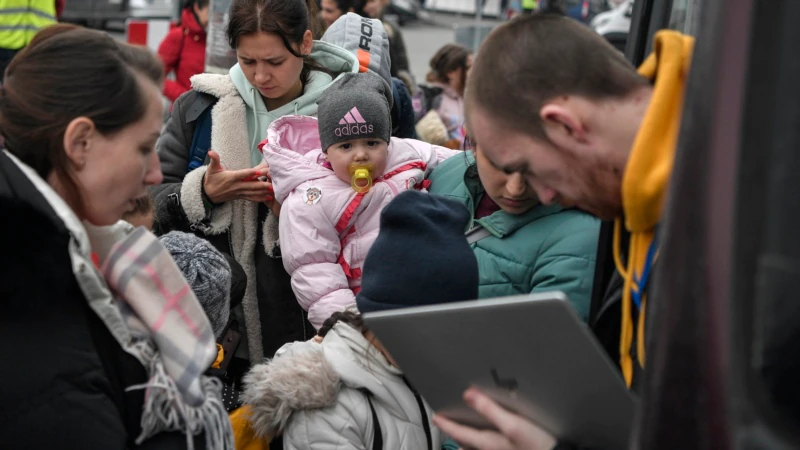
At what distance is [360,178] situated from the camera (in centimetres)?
317

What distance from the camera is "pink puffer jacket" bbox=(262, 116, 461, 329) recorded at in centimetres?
313

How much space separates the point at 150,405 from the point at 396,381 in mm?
780

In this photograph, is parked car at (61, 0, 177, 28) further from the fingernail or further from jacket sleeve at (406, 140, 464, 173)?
the fingernail

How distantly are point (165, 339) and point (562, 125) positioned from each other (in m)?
0.88

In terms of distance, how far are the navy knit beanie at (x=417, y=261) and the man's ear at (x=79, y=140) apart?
2.53 feet

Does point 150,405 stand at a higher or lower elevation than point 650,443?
lower

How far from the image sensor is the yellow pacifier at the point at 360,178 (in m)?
3.16

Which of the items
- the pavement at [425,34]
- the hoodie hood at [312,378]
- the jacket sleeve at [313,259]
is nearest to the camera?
the hoodie hood at [312,378]

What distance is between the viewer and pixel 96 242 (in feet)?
6.65

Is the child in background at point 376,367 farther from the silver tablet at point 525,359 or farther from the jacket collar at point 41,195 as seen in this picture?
the jacket collar at point 41,195

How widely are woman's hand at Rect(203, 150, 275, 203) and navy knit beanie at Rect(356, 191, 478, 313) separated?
1.00m

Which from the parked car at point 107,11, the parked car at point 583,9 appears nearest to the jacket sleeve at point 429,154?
the parked car at point 107,11

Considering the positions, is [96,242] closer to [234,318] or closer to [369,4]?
[234,318]

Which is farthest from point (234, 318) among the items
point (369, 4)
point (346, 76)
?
point (369, 4)
